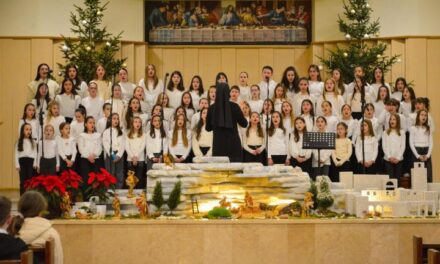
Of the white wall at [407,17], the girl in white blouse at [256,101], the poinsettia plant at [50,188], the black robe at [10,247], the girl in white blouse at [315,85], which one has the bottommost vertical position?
the black robe at [10,247]

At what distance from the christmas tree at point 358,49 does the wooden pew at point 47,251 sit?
38.9 ft

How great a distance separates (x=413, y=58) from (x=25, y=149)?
29.8 feet

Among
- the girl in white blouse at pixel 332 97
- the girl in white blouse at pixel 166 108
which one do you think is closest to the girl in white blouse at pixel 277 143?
the girl in white blouse at pixel 332 97

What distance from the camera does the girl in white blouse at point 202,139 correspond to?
17.6 metres

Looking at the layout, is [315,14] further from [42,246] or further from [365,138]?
[42,246]

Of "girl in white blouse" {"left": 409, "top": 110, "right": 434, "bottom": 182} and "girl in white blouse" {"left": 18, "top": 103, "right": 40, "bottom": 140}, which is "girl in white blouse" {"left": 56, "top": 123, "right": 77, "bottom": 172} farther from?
"girl in white blouse" {"left": 409, "top": 110, "right": 434, "bottom": 182}

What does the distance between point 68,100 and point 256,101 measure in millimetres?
3510

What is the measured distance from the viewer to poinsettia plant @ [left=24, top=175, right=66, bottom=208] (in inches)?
549

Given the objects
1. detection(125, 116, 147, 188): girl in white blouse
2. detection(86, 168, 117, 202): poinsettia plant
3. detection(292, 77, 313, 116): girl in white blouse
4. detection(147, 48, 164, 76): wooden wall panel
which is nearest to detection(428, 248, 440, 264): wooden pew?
detection(86, 168, 117, 202): poinsettia plant

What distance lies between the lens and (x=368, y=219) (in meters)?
13.5

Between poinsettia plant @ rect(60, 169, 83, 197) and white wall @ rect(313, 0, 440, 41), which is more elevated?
white wall @ rect(313, 0, 440, 41)

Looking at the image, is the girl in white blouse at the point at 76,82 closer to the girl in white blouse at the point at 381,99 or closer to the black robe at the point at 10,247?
the girl in white blouse at the point at 381,99

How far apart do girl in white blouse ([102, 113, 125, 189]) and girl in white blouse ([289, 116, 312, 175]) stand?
9.87 ft

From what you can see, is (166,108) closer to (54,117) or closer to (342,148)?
(54,117)
